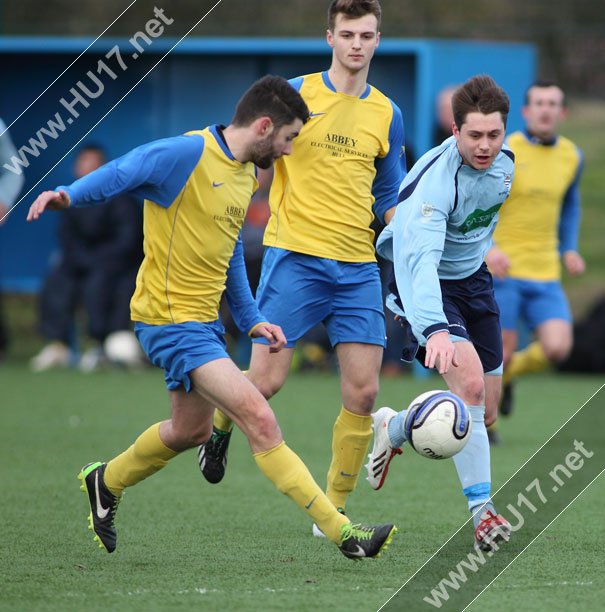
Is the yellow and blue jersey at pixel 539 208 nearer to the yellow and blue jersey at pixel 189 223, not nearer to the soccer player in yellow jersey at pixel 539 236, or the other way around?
the soccer player in yellow jersey at pixel 539 236

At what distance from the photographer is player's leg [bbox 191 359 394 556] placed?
5.23 meters

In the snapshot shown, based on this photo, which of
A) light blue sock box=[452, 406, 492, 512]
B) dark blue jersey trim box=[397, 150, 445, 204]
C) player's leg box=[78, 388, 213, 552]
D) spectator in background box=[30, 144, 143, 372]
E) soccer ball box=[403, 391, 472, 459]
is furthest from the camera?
spectator in background box=[30, 144, 143, 372]

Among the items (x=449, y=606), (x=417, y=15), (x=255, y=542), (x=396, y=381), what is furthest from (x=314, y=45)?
(x=449, y=606)

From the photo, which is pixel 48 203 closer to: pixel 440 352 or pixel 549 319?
pixel 440 352

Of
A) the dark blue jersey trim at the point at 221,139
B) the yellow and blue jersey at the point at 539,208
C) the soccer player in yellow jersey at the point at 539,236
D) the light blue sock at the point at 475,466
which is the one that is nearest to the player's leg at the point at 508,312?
the soccer player in yellow jersey at the point at 539,236

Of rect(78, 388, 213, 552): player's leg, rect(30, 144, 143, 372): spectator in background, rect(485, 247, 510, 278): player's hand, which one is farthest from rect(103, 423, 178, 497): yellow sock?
rect(30, 144, 143, 372): spectator in background

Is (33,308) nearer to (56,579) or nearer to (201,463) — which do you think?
(201,463)

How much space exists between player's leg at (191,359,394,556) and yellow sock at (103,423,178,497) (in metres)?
0.43

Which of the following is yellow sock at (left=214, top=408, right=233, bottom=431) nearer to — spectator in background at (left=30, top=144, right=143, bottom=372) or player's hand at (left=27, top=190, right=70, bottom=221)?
player's hand at (left=27, top=190, right=70, bottom=221)

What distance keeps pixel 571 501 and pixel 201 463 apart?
6.36ft

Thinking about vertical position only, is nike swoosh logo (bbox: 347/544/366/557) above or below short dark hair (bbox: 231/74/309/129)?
below

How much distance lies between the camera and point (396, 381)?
1360 cm

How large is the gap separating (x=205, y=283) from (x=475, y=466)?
4.70 ft

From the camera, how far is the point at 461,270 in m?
6.11
